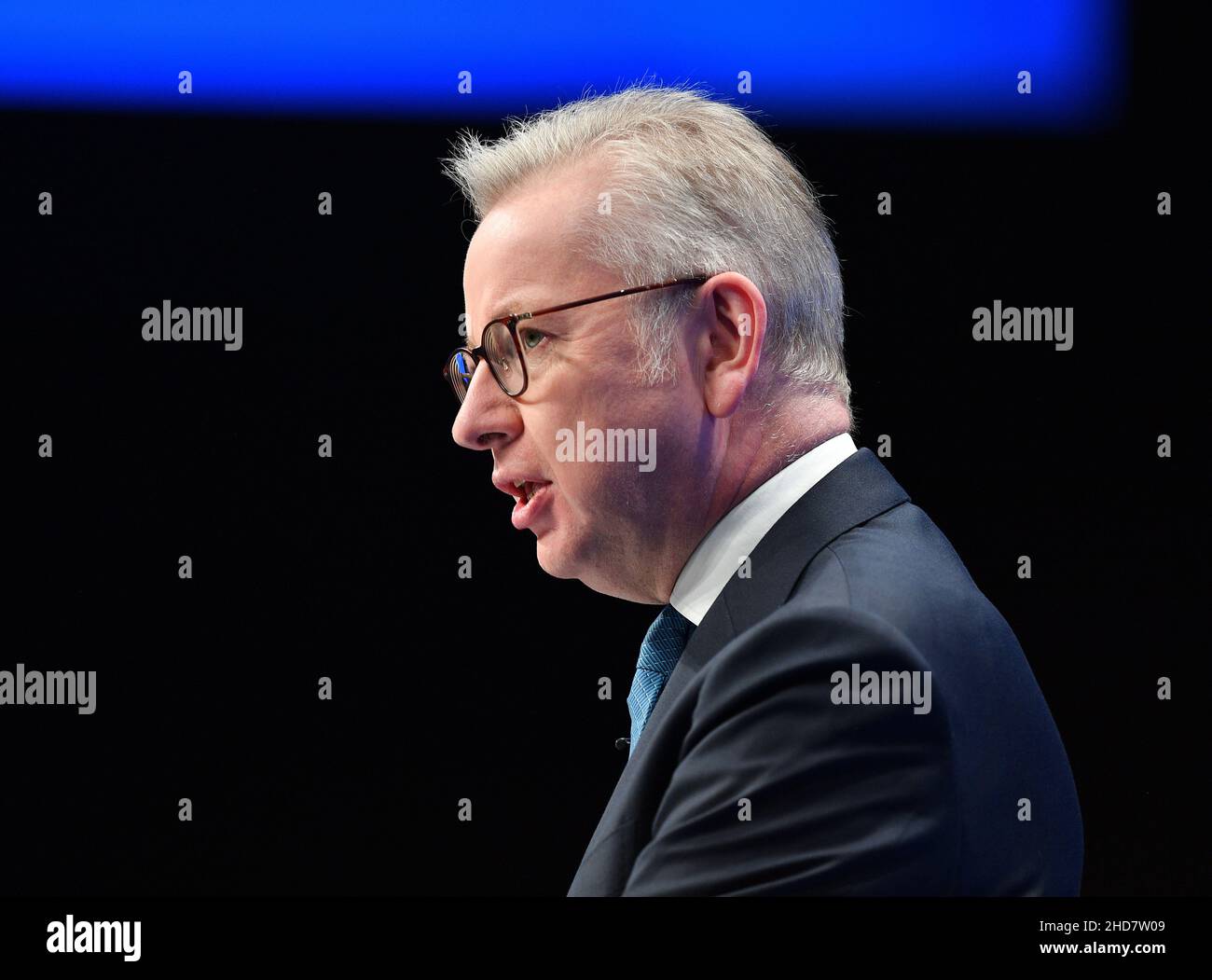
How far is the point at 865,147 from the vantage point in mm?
2717

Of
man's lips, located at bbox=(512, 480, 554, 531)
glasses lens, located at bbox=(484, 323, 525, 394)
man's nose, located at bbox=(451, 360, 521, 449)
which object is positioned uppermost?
glasses lens, located at bbox=(484, 323, 525, 394)

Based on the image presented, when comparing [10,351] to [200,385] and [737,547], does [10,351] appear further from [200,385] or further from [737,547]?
[737,547]

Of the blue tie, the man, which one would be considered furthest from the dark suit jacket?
the blue tie

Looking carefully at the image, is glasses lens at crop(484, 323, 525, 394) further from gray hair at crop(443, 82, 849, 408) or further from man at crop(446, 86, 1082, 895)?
gray hair at crop(443, 82, 849, 408)

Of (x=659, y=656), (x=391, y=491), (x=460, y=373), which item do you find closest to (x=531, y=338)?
(x=460, y=373)

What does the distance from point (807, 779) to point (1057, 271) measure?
66.6 inches

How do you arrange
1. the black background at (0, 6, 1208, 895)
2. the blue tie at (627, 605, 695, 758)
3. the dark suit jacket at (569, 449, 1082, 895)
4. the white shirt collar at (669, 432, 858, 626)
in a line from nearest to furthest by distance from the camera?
1. the dark suit jacket at (569, 449, 1082, 895)
2. the white shirt collar at (669, 432, 858, 626)
3. the blue tie at (627, 605, 695, 758)
4. the black background at (0, 6, 1208, 895)

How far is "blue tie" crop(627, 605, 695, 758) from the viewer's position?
6.37 feet

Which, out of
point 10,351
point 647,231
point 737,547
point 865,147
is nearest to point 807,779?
point 737,547

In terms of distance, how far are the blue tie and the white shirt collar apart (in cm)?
3

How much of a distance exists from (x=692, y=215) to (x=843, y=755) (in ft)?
2.75

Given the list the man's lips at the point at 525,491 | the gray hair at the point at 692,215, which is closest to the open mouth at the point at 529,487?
the man's lips at the point at 525,491

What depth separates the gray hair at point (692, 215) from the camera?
186 cm

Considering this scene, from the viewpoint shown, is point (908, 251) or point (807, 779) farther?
point (908, 251)
